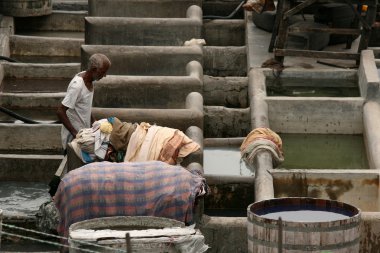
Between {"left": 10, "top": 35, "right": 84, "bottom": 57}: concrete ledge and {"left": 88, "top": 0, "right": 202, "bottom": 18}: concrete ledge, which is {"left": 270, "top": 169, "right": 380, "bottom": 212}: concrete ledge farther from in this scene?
{"left": 10, "top": 35, "right": 84, "bottom": 57}: concrete ledge

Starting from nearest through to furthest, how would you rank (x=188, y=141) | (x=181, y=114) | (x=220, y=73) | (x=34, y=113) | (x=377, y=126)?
(x=188, y=141), (x=181, y=114), (x=377, y=126), (x=34, y=113), (x=220, y=73)

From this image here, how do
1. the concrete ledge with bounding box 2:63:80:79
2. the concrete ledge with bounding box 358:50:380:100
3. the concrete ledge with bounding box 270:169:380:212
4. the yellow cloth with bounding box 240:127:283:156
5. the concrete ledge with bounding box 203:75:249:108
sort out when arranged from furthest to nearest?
1. the concrete ledge with bounding box 2:63:80:79
2. the concrete ledge with bounding box 203:75:249:108
3. the concrete ledge with bounding box 358:50:380:100
4. the yellow cloth with bounding box 240:127:283:156
5. the concrete ledge with bounding box 270:169:380:212

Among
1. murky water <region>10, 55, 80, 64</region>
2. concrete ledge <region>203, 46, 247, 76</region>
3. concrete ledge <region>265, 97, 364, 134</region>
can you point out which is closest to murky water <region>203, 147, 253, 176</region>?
concrete ledge <region>265, 97, 364, 134</region>

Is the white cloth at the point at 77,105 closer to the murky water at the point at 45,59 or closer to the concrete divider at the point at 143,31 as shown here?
the concrete divider at the point at 143,31

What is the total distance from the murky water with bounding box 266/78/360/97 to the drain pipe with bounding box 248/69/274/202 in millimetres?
291

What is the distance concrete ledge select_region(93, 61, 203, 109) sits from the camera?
589 inches

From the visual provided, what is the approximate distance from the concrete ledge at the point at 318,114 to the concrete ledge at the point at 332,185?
8.11 ft

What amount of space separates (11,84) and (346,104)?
557 cm

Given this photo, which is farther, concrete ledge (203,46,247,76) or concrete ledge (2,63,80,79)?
concrete ledge (203,46,247,76)

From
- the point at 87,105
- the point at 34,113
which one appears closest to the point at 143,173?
the point at 87,105

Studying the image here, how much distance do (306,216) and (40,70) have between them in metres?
8.87

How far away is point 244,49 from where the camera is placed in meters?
18.5

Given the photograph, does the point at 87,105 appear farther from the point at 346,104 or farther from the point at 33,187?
the point at 346,104

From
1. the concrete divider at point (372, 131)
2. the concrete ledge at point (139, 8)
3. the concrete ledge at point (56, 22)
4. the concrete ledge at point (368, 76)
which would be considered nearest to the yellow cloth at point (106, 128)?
the concrete divider at point (372, 131)
